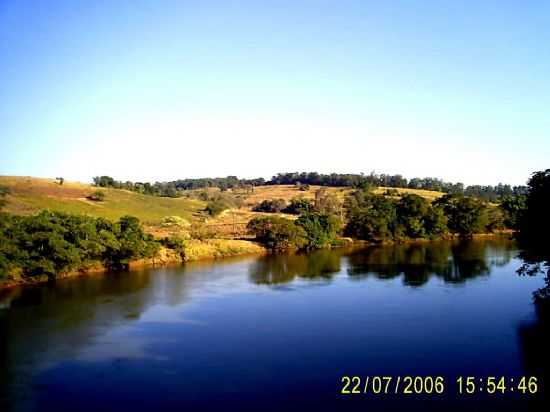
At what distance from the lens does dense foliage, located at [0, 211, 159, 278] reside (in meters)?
46.9

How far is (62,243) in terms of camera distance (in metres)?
49.1

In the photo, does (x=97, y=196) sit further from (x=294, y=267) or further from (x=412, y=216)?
(x=412, y=216)

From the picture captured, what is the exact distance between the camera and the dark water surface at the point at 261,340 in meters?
22.5

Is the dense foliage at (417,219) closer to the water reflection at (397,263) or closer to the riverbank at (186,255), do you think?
the water reflection at (397,263)

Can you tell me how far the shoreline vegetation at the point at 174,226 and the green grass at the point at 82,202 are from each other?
216 millimetres

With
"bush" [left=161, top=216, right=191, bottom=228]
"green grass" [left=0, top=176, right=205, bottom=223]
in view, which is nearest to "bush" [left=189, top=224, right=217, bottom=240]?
"bush" [left=161, top=216, right=191, bottom=228]

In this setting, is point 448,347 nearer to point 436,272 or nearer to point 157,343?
point 157,343

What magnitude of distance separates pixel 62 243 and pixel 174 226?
32070mm

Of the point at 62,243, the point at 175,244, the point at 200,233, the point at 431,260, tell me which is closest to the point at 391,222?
the point at 431,260

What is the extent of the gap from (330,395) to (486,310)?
19554 mm

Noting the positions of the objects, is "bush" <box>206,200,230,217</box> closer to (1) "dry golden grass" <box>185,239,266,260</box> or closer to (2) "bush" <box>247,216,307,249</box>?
(2) "bush" <box>247,216,307,249</box>

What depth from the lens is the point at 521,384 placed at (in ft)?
75.1

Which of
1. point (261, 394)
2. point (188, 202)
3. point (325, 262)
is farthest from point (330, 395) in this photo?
point (188, 202)

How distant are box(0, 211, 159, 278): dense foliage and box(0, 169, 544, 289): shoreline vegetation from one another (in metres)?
0.10
